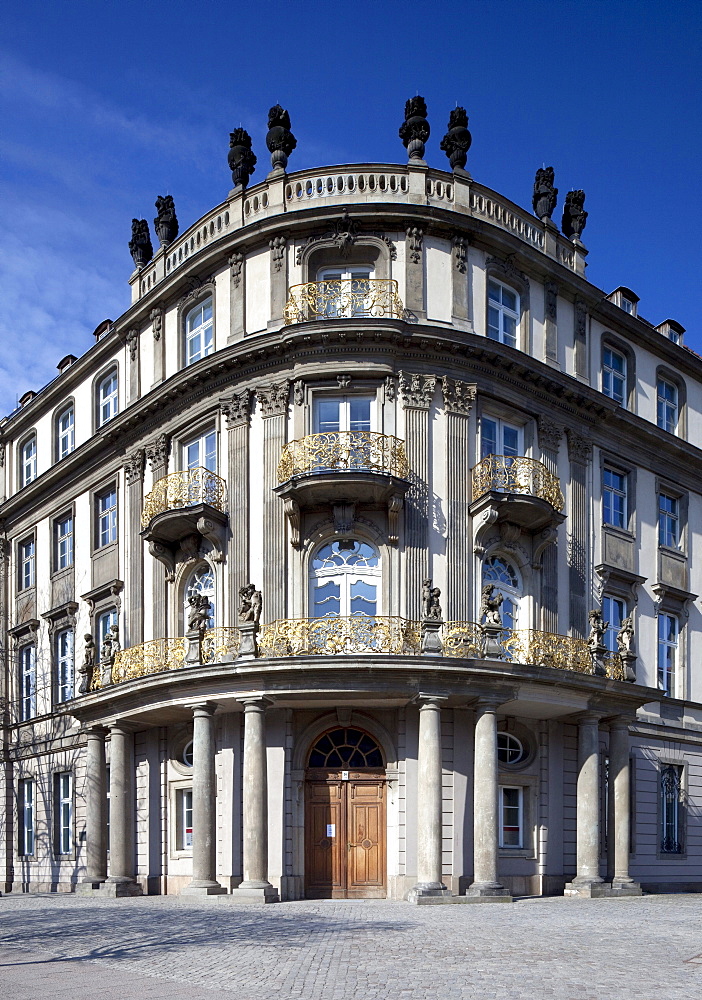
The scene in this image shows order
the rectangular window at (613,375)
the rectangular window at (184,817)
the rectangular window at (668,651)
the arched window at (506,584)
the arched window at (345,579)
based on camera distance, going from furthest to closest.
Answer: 1. the rectangular window at (613,375)
2. the rectangular window at (668,651)
3. the rectangular window at (184,817)
4. the arched window at (506,584)
5. the arched window at (345,579)

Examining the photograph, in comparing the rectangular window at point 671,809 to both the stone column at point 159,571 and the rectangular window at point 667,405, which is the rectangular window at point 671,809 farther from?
the stone column at point 159,571

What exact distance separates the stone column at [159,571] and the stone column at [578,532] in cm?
1045

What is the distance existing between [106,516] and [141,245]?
822 cm

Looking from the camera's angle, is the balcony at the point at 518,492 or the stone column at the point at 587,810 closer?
the stone column at the point at 587,810

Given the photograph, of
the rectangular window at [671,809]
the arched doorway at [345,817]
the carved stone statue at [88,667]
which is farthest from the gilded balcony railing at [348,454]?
the rectangular window at [671,809]

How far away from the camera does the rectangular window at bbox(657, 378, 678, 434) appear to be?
112 ft

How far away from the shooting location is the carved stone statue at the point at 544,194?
102 ft

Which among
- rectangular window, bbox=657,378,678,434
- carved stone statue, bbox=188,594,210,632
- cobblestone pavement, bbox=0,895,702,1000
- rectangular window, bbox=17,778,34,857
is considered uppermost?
rectangular window, bbox=657,378,678,434

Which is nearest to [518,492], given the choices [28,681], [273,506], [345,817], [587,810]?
[273,506]

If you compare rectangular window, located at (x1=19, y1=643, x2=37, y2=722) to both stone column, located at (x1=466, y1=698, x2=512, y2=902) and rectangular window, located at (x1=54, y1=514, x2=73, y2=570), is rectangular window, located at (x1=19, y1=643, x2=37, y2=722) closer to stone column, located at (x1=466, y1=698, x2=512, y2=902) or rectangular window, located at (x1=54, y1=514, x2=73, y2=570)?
rectangular window, located at (x1=54, y1=514, x2=73, y2=570)

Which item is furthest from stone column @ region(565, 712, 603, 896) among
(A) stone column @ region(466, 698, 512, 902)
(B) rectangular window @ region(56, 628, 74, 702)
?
(B) rectangular window @ region(56, 628, 74, 702)

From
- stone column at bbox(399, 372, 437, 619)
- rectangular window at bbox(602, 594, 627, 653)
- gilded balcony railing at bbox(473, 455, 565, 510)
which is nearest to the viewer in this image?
stone column at bbox(399, 372, 437, 619)

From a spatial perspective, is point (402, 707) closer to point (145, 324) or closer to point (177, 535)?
point (177, 535)

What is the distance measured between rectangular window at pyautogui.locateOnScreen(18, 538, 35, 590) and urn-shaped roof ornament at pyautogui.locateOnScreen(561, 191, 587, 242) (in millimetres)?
20775
